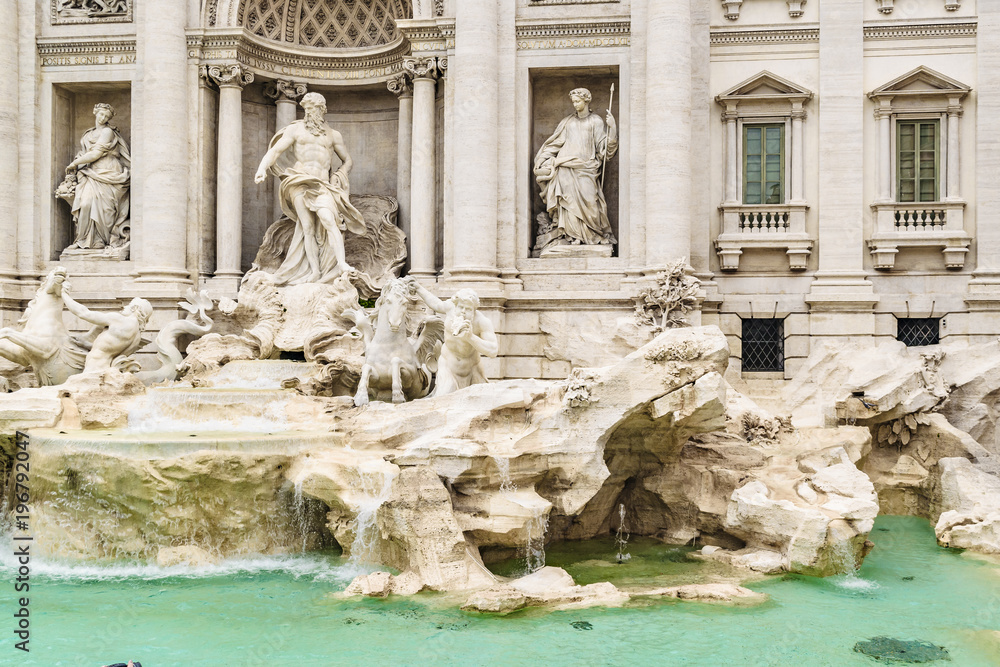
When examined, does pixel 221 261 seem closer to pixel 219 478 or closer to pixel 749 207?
pixel 219 478

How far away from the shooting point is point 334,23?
58.7ft

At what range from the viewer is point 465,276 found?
15773 mm

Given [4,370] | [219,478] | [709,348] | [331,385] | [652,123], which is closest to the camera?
[219,478]

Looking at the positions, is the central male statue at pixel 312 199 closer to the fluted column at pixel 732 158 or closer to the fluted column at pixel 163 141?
the fluted column at pixel 163 141

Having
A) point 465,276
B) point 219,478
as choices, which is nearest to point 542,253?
point 465,276

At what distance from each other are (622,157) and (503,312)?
11.5 feet

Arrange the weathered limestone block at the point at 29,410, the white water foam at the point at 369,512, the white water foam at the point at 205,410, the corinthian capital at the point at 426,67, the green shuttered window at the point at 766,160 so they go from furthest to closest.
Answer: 1. the green shuttered window at the point at 766,160
2. the corinthian capital at the point at 426,67
3. the white water foam at the point at 205,410
4. the weathered limestone block at the point at 29,410
5. the white water foam at the point at 369,512

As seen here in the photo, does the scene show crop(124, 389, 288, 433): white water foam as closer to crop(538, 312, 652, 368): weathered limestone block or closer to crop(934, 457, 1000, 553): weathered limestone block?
crop(538, 312, 652, 368): weathered limestone block

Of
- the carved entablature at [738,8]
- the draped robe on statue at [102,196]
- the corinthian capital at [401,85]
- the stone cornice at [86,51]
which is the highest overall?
the carved entablature at [738,8]

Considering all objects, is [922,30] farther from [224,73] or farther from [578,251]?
[224,73]

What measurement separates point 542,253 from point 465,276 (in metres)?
1.57

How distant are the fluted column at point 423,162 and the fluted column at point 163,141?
4.19 metres

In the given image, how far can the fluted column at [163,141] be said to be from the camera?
16.3m

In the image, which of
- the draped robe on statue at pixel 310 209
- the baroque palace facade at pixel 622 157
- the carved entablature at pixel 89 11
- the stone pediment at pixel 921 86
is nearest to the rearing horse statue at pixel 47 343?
the baroque palace facade at pixel 622 157
